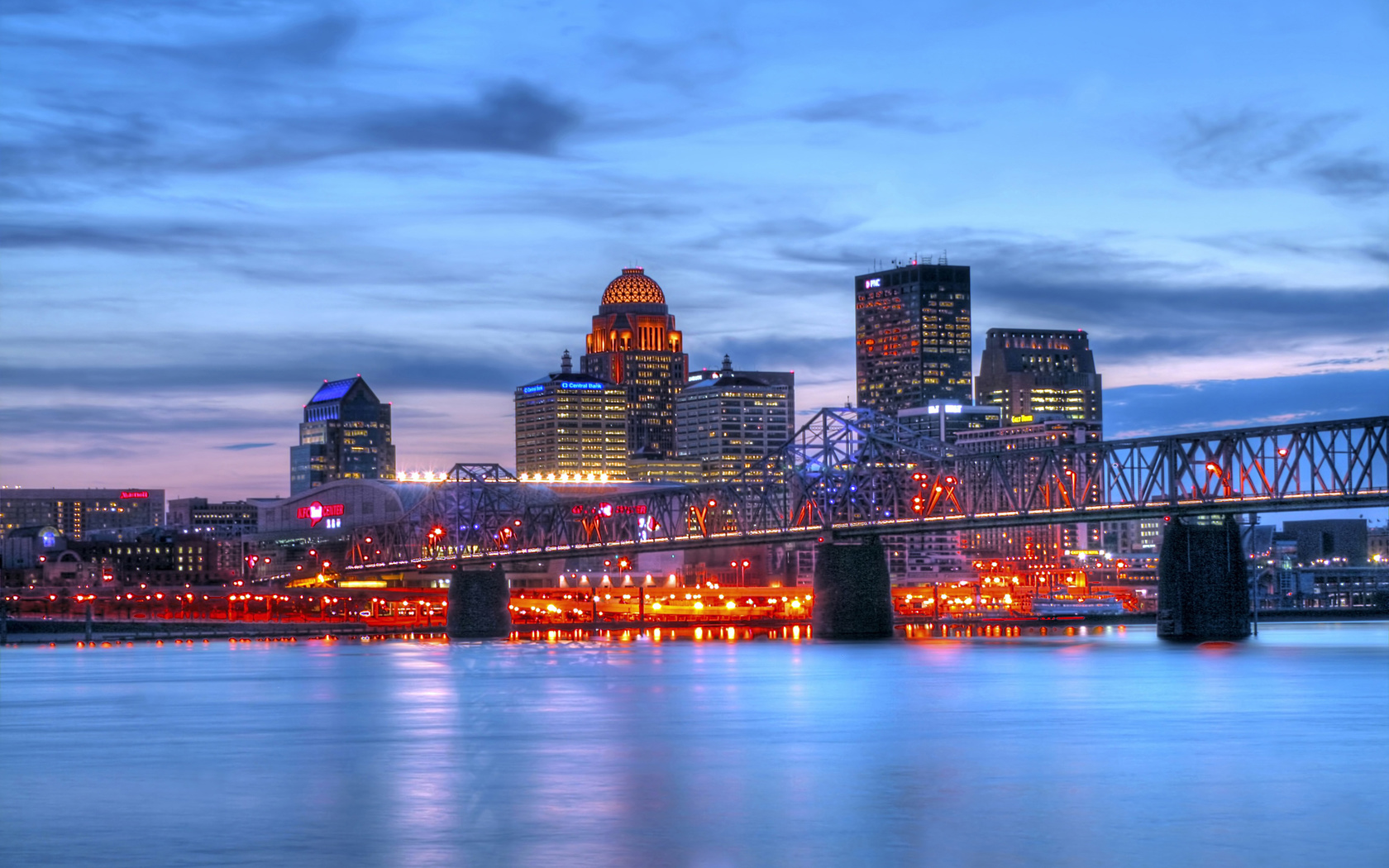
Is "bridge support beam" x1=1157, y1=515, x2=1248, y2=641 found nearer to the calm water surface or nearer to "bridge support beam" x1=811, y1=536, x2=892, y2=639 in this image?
"bridge support beam" x1=811, y1=536, x2=892, y2=639

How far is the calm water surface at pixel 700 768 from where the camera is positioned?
42188 mm

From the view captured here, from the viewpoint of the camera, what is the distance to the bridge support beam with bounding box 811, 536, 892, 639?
159m

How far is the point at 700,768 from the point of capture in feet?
190

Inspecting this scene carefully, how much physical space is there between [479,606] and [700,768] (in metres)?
129

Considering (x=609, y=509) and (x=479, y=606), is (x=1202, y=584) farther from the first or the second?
(x=479, y=606)

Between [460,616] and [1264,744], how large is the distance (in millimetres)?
126572

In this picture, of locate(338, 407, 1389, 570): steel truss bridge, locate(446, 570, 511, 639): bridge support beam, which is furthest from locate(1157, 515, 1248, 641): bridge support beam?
locate(446, 570, 511, 639): bridge support beam

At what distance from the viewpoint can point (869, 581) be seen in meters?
162

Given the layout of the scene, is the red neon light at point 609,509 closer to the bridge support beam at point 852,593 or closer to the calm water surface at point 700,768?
the bridge support beam at point 852,593

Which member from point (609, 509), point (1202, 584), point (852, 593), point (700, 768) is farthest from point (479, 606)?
point (700, 768)

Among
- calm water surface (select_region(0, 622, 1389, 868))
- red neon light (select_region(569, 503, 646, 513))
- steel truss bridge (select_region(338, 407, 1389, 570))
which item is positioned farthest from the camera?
red neon light (select_region(569, 503, 646, 513))

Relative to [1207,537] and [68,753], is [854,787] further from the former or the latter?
[1207,537]

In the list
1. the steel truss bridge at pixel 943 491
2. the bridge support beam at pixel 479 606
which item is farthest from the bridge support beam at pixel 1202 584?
the bridge support beam at pixel 479 606

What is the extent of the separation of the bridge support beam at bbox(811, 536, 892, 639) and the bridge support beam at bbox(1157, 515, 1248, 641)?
77.8ft
